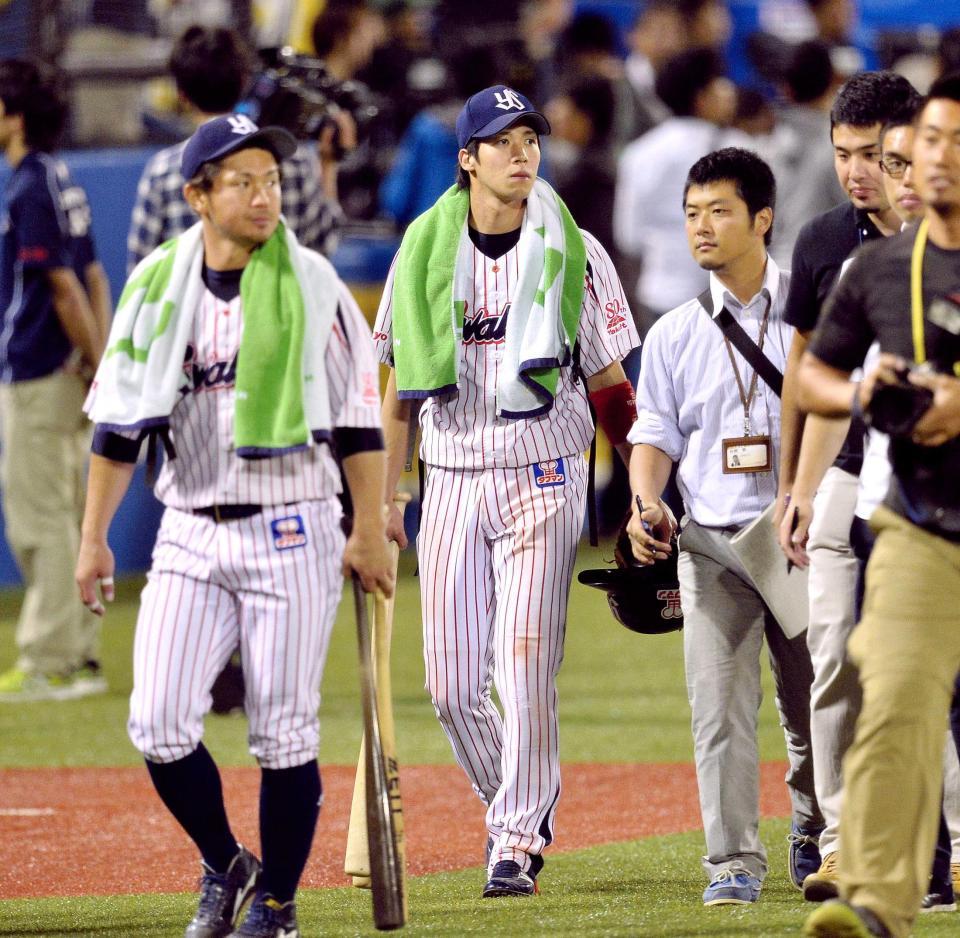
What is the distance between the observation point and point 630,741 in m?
9.41

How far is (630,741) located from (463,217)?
3.70 m

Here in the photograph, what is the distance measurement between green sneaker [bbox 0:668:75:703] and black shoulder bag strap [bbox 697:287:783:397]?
5580 millimetres

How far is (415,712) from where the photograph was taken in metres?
10.2

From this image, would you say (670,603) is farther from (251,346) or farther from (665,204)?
(665,204)

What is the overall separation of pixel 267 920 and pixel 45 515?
5846 mm

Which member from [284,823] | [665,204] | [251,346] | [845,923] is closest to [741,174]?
[251,346]

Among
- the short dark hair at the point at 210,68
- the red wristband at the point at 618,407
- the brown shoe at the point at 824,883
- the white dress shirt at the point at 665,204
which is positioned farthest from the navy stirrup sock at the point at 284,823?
the white dress shirt at the point at 665,204

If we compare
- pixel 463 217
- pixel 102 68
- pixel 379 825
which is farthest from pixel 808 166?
A: pixel 379 825

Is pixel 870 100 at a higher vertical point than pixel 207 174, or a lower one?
higher

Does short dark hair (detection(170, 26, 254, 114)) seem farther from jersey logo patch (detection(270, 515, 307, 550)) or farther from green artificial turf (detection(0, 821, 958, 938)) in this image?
jersey logo patch (detection(270, 515, 307, 550))

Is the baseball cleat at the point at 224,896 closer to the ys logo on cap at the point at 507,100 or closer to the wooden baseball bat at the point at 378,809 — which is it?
the wooden baseball bat at the point at 378,809

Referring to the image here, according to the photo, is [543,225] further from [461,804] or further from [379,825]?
[461,804]

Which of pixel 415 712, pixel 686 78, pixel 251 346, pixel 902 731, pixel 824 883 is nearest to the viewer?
pixel 902 731

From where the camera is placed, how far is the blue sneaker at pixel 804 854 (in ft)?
19.8
